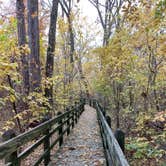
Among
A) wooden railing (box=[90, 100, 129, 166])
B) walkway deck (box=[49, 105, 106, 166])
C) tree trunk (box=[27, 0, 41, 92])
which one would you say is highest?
tree trunk (box=[27, 0, 41, 92])

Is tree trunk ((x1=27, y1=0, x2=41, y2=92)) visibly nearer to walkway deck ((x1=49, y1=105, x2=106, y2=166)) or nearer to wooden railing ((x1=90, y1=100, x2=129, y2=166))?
walkway deck ((x1=49, y1=105, x2=106, y2=166))

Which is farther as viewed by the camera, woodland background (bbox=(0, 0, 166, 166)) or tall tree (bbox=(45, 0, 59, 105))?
tall tree (bbox=(45, 0, 59, 105))

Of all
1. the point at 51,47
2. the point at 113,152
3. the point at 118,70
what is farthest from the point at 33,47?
the point at 113,152

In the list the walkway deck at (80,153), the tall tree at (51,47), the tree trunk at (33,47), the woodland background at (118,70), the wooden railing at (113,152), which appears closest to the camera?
the wooden railing at (113,152)

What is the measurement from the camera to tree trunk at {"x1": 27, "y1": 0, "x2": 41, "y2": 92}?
28.7ft

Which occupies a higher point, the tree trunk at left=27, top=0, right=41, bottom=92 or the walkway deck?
the tree trunk at left=27, top=0, right=41, bottom=92

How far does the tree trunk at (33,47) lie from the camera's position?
8750 millimetres

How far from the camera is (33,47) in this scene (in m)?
9.12

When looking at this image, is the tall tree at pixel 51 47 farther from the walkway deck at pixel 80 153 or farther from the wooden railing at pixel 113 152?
the wooden railing at pixel 113 152

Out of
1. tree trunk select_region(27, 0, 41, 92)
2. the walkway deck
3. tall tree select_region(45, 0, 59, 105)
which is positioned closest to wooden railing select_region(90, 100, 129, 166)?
the walkway deck

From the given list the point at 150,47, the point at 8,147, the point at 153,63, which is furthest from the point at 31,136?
the point at 153,63

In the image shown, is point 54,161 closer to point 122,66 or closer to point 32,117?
point 32,117

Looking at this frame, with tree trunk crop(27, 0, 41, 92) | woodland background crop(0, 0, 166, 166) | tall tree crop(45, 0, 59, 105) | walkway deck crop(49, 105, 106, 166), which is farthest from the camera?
tall tree crop(45, 0, 59, 105)

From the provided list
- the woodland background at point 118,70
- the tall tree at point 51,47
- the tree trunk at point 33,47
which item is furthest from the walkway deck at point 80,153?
the tall tree at point 51,47
